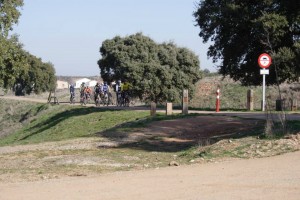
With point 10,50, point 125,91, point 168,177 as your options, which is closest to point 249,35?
point 125,91

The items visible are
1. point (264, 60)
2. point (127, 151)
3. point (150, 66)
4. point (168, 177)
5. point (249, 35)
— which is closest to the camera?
point (168, 177)

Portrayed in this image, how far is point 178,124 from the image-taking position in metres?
23.3

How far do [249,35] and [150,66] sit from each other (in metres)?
17.8

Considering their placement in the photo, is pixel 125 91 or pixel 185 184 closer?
pixel 185 184

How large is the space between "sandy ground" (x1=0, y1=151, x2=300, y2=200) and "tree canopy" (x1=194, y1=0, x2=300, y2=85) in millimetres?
13535

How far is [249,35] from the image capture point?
99.5 ft

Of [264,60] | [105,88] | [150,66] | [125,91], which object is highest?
[150,66]

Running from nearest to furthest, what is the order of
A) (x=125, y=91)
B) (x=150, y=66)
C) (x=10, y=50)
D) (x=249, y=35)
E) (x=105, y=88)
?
1. (x=249, y=35)
2. (x=10, y=50)
3. (x=125, y=91)
4. (x=105, y=88)
5. (x=150, y=66)

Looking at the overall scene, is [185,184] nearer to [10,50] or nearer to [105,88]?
[10,50]

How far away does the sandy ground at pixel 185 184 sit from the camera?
9.21m

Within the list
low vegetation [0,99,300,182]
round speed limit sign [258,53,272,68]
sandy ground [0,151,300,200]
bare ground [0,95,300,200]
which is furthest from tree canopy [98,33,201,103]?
sandy ground [0,151,300,200]

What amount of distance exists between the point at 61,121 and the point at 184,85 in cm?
1766

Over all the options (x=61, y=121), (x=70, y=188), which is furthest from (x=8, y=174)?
(x=61, y=121)

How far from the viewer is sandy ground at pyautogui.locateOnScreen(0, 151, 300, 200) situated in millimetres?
9211
